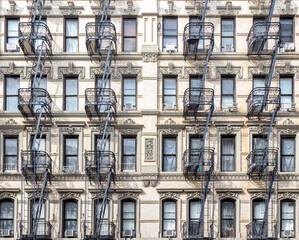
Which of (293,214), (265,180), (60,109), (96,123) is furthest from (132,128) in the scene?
(293,214)

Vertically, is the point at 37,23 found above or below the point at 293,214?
above

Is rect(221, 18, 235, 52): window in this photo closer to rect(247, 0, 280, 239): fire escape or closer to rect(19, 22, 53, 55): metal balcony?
rect(247, 0, 280, 239): fire escape

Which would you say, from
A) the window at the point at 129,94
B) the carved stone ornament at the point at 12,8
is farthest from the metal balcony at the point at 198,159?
the carved stone ornament at the point at 12,8

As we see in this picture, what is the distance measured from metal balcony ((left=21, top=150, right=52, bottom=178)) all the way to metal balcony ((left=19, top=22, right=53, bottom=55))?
15.8 feet

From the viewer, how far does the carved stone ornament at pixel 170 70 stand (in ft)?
97.9

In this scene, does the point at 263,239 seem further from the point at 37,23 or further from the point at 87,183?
the point at 37,23

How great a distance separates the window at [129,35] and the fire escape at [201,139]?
8.35ft

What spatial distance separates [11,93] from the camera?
30094 millimetres

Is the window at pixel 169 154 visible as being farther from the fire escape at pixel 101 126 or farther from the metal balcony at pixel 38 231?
the metal balcony at pixel 38 231

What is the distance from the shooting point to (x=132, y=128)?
29.4 meters

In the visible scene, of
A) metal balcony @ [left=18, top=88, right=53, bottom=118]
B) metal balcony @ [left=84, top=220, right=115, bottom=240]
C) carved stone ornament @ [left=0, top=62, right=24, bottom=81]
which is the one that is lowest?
metal balcony @ [left=84, top=220, right=115, bottom=240]

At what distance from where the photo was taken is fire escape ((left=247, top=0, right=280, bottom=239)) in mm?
28094

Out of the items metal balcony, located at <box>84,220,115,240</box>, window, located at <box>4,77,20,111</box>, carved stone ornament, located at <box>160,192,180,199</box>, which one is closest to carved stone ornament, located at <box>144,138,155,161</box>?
carved stone ornament, located at <box>160,192,180,199</box>

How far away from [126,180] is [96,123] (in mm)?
3025
